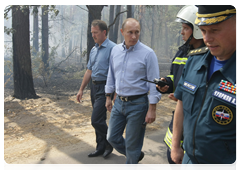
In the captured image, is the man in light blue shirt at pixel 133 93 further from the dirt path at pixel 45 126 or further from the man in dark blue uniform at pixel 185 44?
the dirt path at pixel 45 126

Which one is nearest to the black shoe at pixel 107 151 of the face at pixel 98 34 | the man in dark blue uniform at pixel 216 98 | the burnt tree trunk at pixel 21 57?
the face at pixel 98 34

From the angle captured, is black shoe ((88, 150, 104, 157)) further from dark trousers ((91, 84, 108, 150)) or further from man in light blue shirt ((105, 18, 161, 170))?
man in light blue shirt ((105, 18, 161, 170))

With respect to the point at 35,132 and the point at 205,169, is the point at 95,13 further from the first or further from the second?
the point at 205,169

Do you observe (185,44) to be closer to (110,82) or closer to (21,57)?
(110,82)

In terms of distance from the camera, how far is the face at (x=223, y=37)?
1.48m

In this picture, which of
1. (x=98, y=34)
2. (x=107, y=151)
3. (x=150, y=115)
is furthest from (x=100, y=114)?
(x=98, y=34)

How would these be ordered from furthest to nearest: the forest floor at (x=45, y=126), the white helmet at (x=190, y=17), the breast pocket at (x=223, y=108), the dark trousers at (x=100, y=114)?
the forest floor at (x=45, y=126)
the dark trousers at (x=100, y=114)
the white helmet at (x=190, y=17)
the breast pocket at (x=223, y=108)

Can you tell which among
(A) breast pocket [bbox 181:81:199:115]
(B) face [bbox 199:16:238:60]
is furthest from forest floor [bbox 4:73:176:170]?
(B) face [bbox 199:16:238:60]

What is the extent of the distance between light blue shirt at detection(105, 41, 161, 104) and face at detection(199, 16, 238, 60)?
1745mm

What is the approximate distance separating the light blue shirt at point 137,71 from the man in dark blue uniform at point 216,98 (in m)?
1.56

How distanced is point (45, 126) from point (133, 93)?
148 inches

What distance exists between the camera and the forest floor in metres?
4.60

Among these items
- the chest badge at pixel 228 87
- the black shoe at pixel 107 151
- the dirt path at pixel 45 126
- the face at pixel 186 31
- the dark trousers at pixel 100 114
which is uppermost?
the face at pixel 186 31

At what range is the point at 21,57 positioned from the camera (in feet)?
32.8
